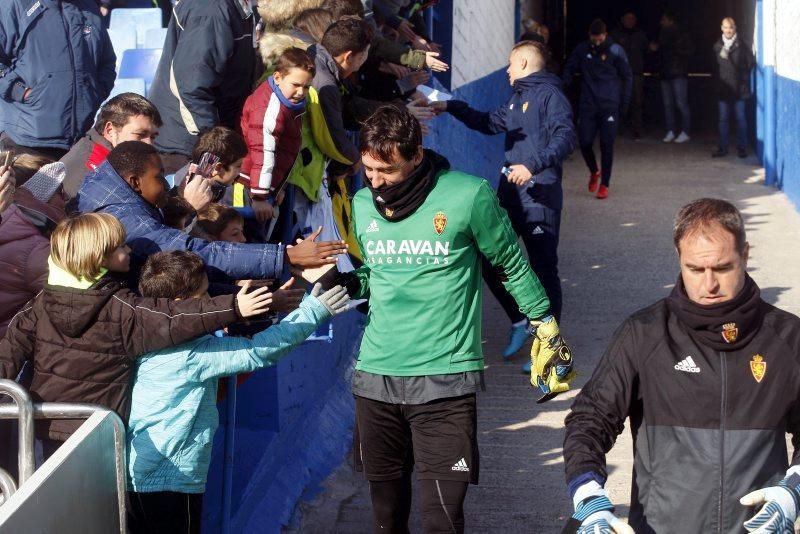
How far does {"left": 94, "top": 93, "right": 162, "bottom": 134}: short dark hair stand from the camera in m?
5.10

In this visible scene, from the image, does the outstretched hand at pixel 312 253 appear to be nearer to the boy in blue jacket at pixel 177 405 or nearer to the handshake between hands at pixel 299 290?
the handshake between hands at pixel 299 290

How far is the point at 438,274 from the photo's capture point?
4.63m

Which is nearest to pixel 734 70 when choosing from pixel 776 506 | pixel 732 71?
pixel 732 71

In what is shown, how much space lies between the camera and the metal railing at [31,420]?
138 inches

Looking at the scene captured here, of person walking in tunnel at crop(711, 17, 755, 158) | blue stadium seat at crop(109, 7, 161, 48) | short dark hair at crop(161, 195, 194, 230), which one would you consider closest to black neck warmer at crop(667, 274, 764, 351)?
short dark hair at crop(161, 195, 194, 230)

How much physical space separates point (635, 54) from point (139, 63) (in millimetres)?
13538

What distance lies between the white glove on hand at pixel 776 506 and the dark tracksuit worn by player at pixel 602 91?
11236 mm

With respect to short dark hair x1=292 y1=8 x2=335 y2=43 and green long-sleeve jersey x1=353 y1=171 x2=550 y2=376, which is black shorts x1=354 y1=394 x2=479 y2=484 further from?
short dark hair x1=292 y1=8 x2=335 y2=43

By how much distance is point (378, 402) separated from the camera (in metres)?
4.72

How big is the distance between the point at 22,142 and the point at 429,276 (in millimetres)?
3164

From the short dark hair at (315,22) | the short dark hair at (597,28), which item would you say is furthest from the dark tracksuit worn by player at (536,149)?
the short dark hair at (597,28)

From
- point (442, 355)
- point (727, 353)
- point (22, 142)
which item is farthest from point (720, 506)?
point (22, 142)

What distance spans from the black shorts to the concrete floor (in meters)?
1.22

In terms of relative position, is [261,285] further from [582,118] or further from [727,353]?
[582,118]
